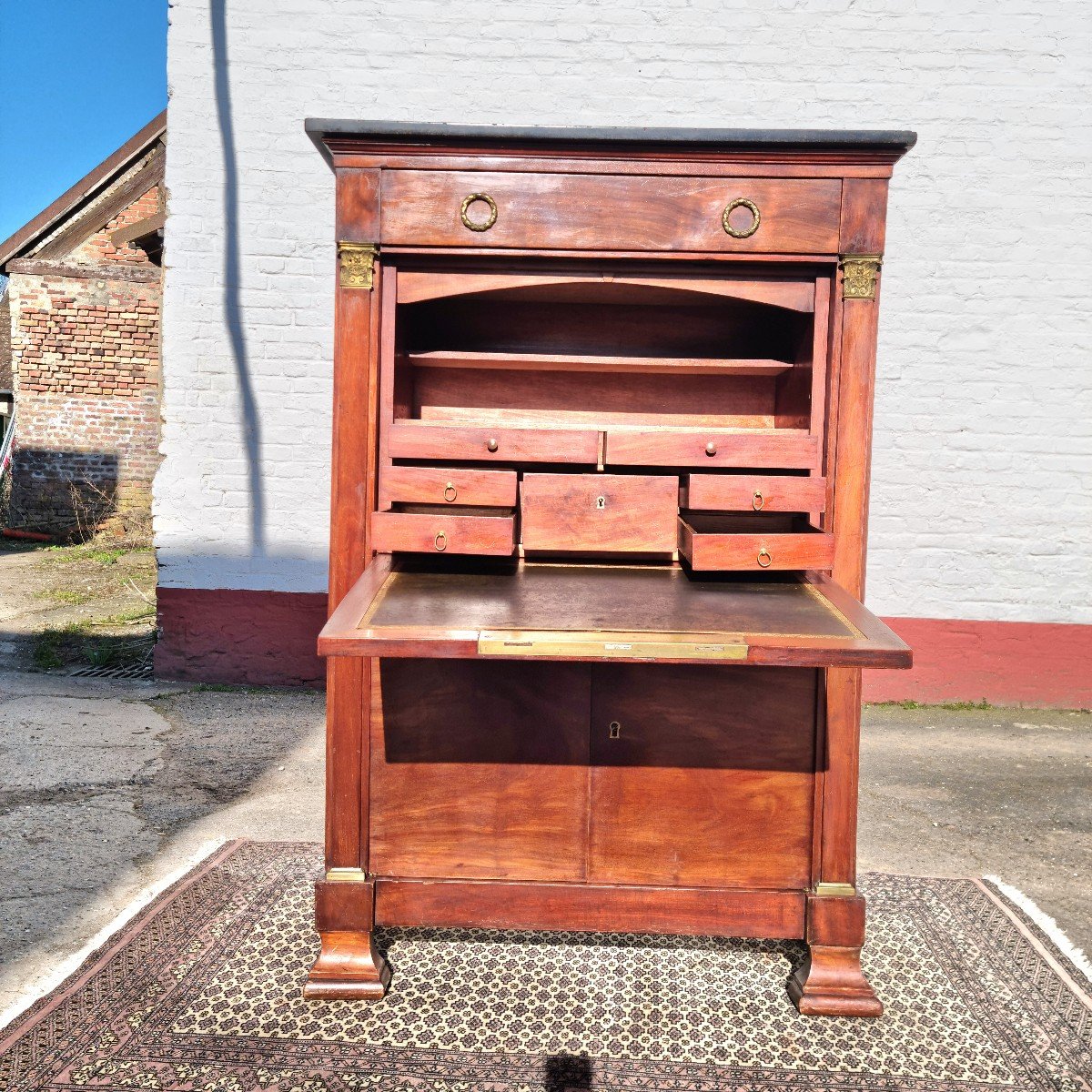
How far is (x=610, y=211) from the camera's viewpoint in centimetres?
225

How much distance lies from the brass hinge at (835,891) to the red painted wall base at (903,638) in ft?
9.15

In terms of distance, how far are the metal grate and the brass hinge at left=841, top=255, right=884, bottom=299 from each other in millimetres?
4564

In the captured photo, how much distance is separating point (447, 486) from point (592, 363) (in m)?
0.57

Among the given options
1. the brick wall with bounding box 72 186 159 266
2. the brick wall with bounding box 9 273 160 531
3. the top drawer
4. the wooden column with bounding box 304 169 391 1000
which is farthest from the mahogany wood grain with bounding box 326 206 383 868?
the brick wall with bounding box 72 186 159 266

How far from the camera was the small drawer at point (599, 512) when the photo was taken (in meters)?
2.32

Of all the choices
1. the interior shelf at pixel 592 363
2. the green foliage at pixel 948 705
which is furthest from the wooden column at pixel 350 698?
the green foliage at pixel 948 705

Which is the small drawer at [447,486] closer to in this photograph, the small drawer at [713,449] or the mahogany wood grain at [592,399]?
the small drawer at [713,449]

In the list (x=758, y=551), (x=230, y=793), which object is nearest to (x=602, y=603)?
(x=758, y=551)

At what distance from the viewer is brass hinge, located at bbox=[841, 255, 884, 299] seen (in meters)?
2.25

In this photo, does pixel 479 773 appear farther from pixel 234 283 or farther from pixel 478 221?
pixel 234 283

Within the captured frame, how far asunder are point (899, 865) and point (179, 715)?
351 cm

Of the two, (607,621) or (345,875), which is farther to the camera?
(345,875)

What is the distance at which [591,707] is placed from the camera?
2.36 metres

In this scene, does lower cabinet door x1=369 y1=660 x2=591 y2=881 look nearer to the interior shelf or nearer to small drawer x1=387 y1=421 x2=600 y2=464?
small drawer x1=387 y1=421 x2=600 y2=464
